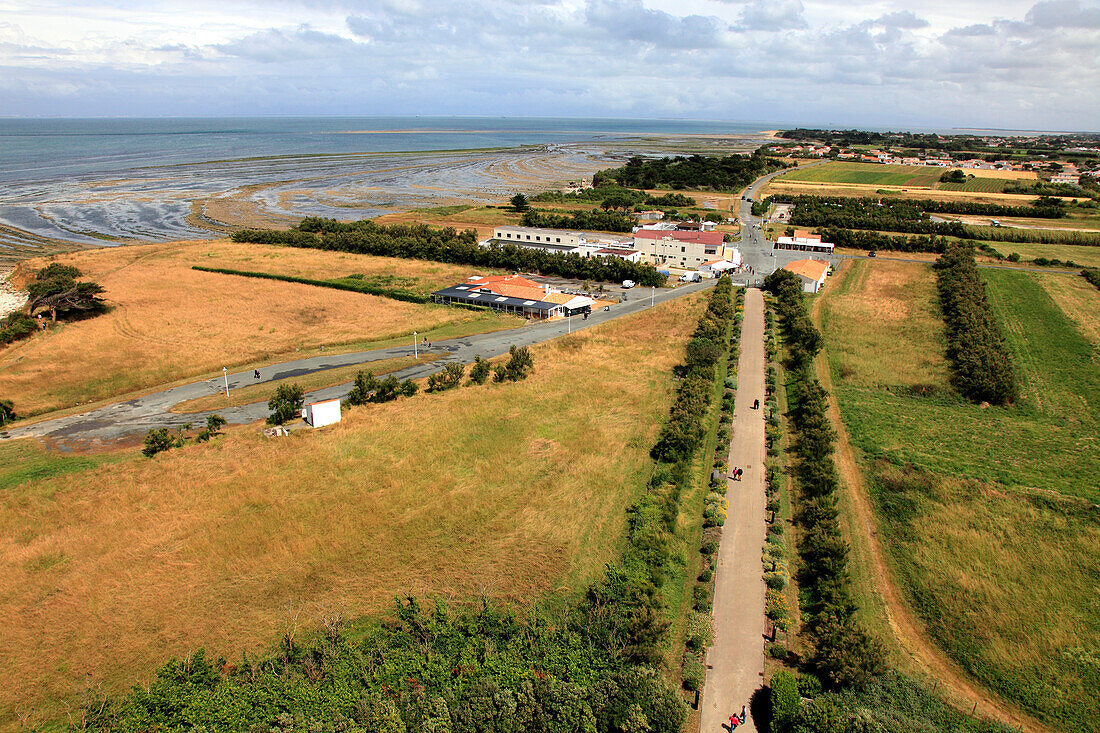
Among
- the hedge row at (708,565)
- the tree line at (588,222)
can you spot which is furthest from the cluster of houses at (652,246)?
the hedge row at (708,565)

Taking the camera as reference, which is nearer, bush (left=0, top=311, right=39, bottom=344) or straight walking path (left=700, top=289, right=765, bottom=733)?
straight walking path (left=700, top=289, right=765, bottom=733)

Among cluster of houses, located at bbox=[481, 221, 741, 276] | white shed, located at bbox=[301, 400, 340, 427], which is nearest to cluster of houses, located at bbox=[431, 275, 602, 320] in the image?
cluster of houses, located at bbox=[481, 221, 741, 276]

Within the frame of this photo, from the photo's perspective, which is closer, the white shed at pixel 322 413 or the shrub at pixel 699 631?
the shrub at pixel 699 631

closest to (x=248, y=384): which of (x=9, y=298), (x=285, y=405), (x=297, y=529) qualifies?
(x=285, y=405)

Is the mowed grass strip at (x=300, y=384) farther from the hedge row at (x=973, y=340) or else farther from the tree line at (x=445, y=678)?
the hedge row at (x=973, y=340)

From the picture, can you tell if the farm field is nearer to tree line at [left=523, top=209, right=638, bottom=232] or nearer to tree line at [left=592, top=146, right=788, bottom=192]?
tree line at [left=523, top=209, right=638, bottom=232]
